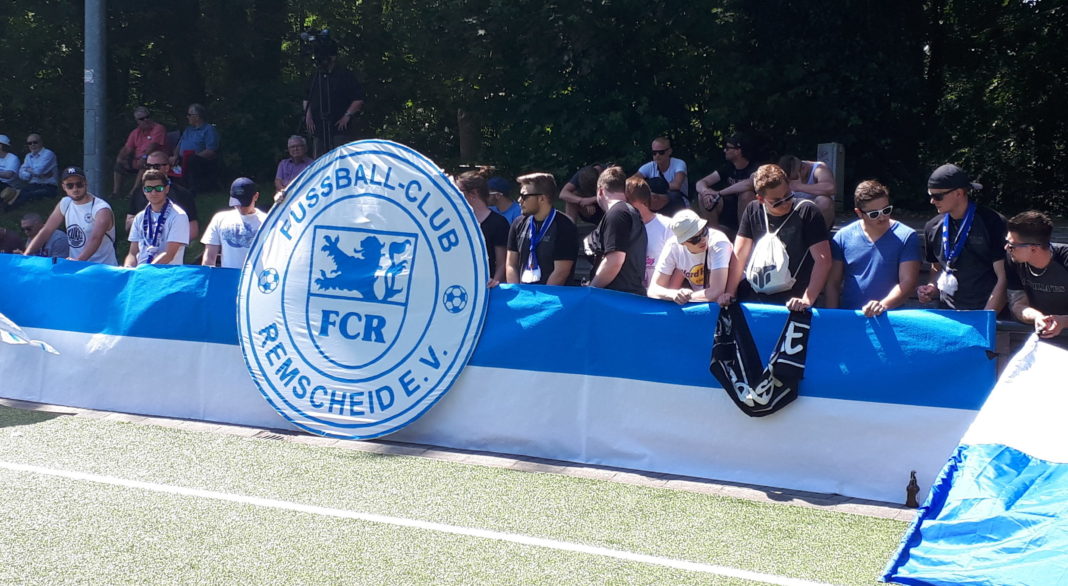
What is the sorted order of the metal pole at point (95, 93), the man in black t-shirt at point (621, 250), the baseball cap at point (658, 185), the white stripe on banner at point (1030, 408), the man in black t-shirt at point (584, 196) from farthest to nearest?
1. the metal pole at point (95, 93)
2. the man in black t-shirt at point (584, 196)
3. the baseball cap at point (658, 185)
4. the man in black t-shirt at point (621, 250)
5. the white stripe on banner at point (1030, 408)

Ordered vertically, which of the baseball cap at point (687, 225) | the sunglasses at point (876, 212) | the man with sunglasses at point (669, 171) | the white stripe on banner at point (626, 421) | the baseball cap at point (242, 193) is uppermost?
the man with sunglasses at point (669, 171)

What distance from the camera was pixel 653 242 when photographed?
7.37 metres

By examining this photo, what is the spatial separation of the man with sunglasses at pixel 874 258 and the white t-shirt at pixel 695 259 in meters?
0.64

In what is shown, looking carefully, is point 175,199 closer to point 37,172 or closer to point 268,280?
point 268,280

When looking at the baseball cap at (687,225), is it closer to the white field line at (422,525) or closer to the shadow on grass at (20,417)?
the white field line at (422,525)

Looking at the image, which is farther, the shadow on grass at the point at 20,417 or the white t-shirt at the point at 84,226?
the white t-shirt at the point at 84,226

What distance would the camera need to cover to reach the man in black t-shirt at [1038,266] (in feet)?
19.3

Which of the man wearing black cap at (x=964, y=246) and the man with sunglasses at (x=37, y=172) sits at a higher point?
the man with sunglasses at (x=37, y=172)

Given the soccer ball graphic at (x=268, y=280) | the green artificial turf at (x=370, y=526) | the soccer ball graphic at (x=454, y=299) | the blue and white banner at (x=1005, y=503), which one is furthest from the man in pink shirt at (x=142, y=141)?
the blue and white banner at (x=1005, y=503)

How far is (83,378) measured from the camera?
8.59 meters

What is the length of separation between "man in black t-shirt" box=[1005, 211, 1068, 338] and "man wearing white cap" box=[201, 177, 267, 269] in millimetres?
5098

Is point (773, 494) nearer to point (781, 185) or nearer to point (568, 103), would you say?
point (781, 185)

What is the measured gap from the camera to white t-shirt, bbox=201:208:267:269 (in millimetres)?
8547

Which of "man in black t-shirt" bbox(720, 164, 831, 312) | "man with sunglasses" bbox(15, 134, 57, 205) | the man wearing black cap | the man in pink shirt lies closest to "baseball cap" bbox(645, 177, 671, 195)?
"man in black t-shirt" bbox(720, 164, 831, 312)
